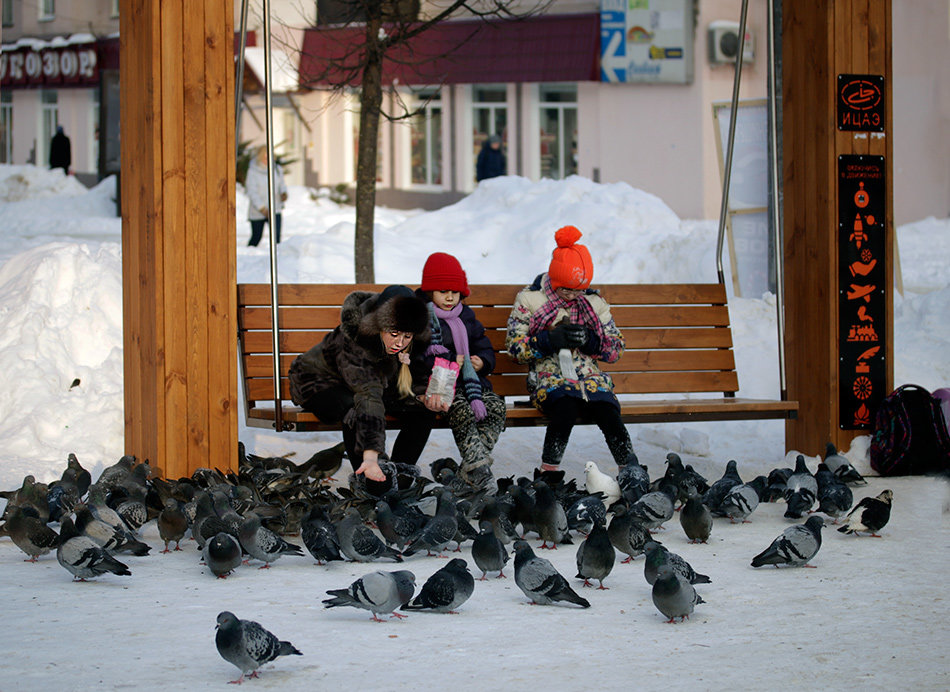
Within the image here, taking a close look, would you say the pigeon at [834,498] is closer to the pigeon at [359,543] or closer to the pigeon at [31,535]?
the pigeon at [359,543]

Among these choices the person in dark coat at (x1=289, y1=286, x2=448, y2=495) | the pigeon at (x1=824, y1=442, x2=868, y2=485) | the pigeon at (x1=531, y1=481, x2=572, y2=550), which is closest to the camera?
the pigeon at (x1=531, y1=481, x2=572, y2=550)

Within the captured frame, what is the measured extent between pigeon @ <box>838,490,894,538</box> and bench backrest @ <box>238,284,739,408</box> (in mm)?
1985

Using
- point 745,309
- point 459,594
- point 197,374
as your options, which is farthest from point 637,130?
point 459,594

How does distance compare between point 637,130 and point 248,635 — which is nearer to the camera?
point 248,635

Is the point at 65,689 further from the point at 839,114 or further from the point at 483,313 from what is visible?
the point at 839,114

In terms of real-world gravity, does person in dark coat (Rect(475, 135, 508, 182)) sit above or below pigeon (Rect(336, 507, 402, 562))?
above

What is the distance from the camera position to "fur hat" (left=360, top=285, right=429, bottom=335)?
21.8 feet

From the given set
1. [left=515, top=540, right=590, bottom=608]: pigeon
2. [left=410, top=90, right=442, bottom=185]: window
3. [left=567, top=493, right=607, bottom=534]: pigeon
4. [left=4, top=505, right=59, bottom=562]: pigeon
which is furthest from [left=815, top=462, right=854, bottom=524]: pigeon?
[left=410, top=90, right=442, bottom=185]: window

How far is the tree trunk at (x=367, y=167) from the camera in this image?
13078mm

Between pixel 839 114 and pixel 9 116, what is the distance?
116ft

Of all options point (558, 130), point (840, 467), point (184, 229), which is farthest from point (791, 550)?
point (558, 130)

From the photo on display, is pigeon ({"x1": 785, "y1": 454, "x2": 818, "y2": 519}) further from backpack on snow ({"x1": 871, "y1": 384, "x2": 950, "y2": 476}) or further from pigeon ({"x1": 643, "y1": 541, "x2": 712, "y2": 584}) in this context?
pigeon ({"x1": 643, "y1": 541, "x2": 712, "y2": 584})

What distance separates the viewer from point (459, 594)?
479cm

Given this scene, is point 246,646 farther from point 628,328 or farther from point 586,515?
point 628,328
